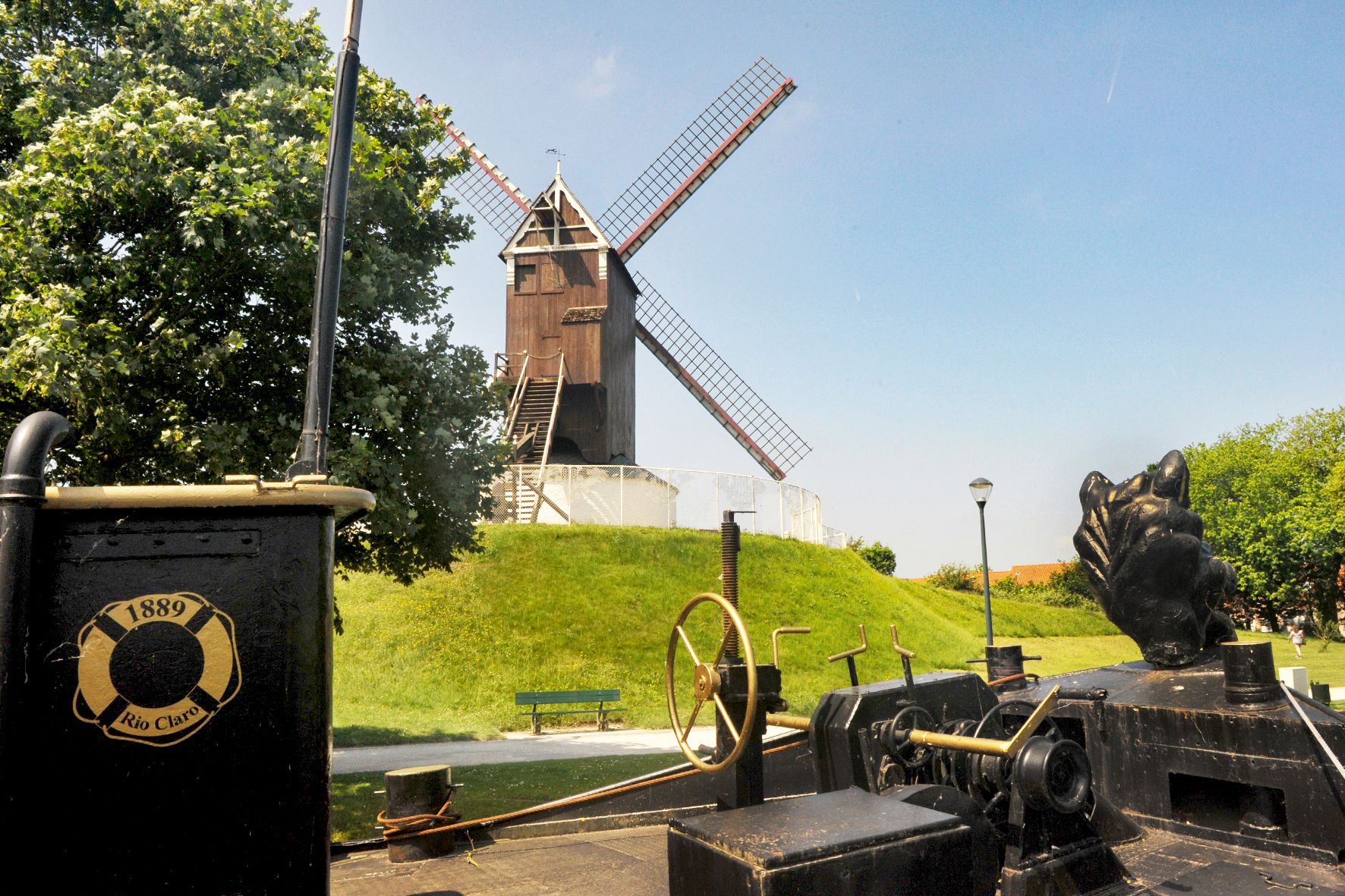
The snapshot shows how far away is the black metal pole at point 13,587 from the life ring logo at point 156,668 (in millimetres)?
135

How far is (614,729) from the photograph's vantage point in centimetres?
1728

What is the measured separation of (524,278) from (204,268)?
2117cm

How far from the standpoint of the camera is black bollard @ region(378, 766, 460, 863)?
502 centimetres

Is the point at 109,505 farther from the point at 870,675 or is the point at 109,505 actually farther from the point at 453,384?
the point at 870,675

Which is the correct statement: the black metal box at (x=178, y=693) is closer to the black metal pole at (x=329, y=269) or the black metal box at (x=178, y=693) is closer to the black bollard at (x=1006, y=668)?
the black metal pole at (x=329, y=269)

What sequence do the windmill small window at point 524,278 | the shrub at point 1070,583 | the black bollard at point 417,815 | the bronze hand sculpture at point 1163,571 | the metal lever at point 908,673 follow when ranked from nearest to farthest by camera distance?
the metal lever at point 908,673, the black bollard at point 417,815, the bronze hand sculpture at point 1163,571, the windmill small window at point 524,278, the shrub at point 1070,583

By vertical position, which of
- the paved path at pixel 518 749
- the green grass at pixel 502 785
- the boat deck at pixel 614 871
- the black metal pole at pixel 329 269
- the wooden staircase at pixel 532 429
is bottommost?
the paved path at pixel 518 749

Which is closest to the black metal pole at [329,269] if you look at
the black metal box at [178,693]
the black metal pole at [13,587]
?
the black metal box at [178,693]

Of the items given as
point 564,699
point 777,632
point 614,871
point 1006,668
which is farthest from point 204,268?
point 564,699

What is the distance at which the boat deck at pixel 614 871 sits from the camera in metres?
3.90

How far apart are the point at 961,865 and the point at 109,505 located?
9.05 ft

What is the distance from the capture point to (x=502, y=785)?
11039 mm

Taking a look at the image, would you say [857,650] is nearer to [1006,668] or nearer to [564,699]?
[1006,668]

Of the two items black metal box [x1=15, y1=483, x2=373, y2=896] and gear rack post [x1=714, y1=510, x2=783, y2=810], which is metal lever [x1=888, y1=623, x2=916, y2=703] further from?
black metal box [x1=15, y1=483, x2=373, y2=896]
